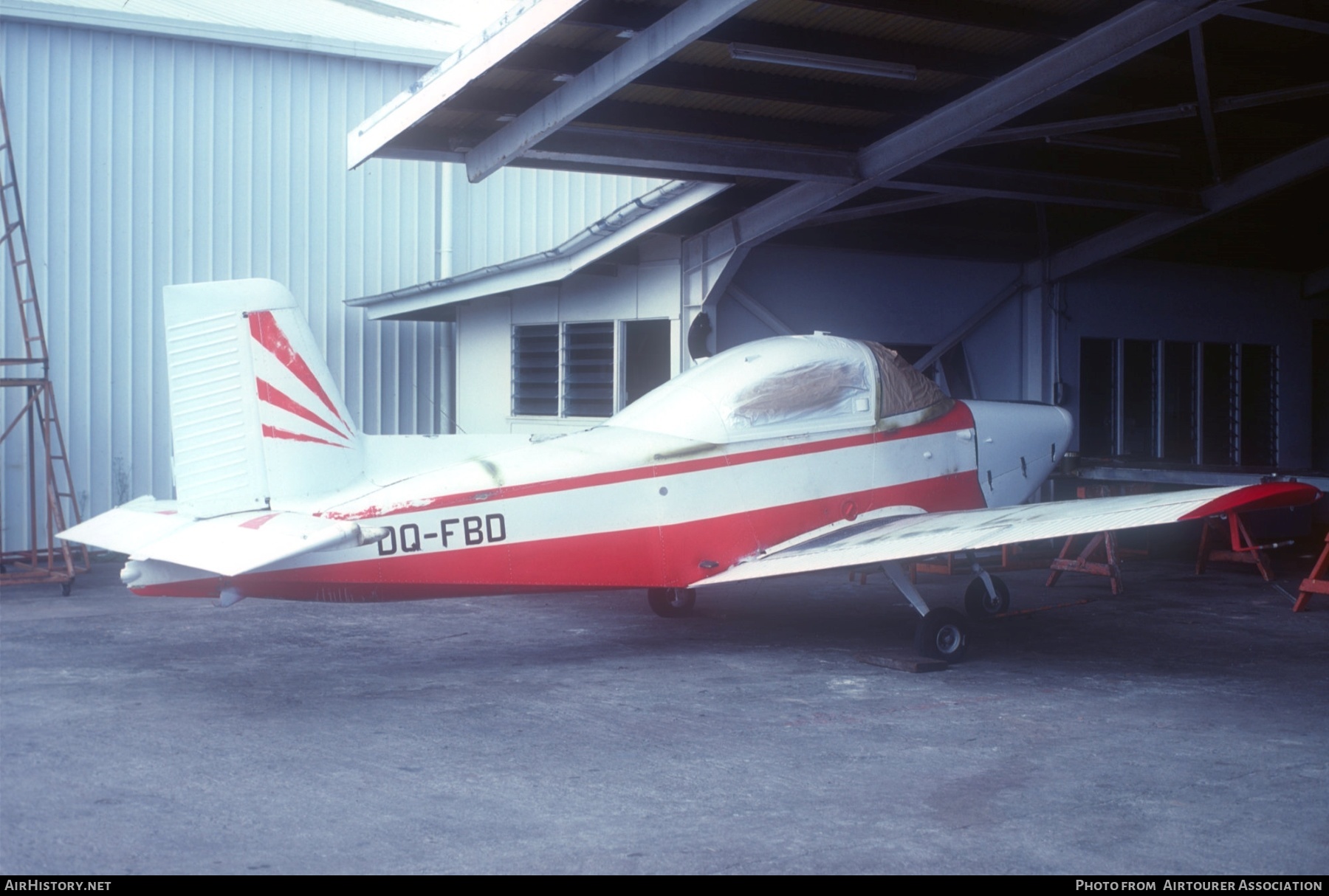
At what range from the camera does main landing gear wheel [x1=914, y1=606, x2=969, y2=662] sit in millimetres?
7809

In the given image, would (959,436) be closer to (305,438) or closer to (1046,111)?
(1046,111)

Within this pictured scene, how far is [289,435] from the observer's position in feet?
23.4

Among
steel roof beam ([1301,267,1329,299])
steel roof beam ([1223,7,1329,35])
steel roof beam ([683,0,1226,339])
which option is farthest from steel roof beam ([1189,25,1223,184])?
steel roof beam ([1301,267,1329,299])

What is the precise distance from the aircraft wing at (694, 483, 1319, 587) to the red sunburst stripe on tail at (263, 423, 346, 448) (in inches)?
100

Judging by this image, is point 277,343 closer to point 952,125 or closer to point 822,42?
point 822,42

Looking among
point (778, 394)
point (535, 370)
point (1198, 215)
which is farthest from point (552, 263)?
point (1198, 215)

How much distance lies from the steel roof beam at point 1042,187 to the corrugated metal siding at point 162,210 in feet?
24.0

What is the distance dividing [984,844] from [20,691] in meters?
5.31

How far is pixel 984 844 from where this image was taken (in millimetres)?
4438

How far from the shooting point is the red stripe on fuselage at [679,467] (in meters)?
7.06

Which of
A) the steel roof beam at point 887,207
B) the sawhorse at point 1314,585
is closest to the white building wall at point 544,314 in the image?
the steel roof beam at point 887,207

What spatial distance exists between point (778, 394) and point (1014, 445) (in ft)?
7.74

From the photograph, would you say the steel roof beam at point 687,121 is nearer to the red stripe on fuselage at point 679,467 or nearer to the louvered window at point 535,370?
the red stripe on fuselage at point 679,467
